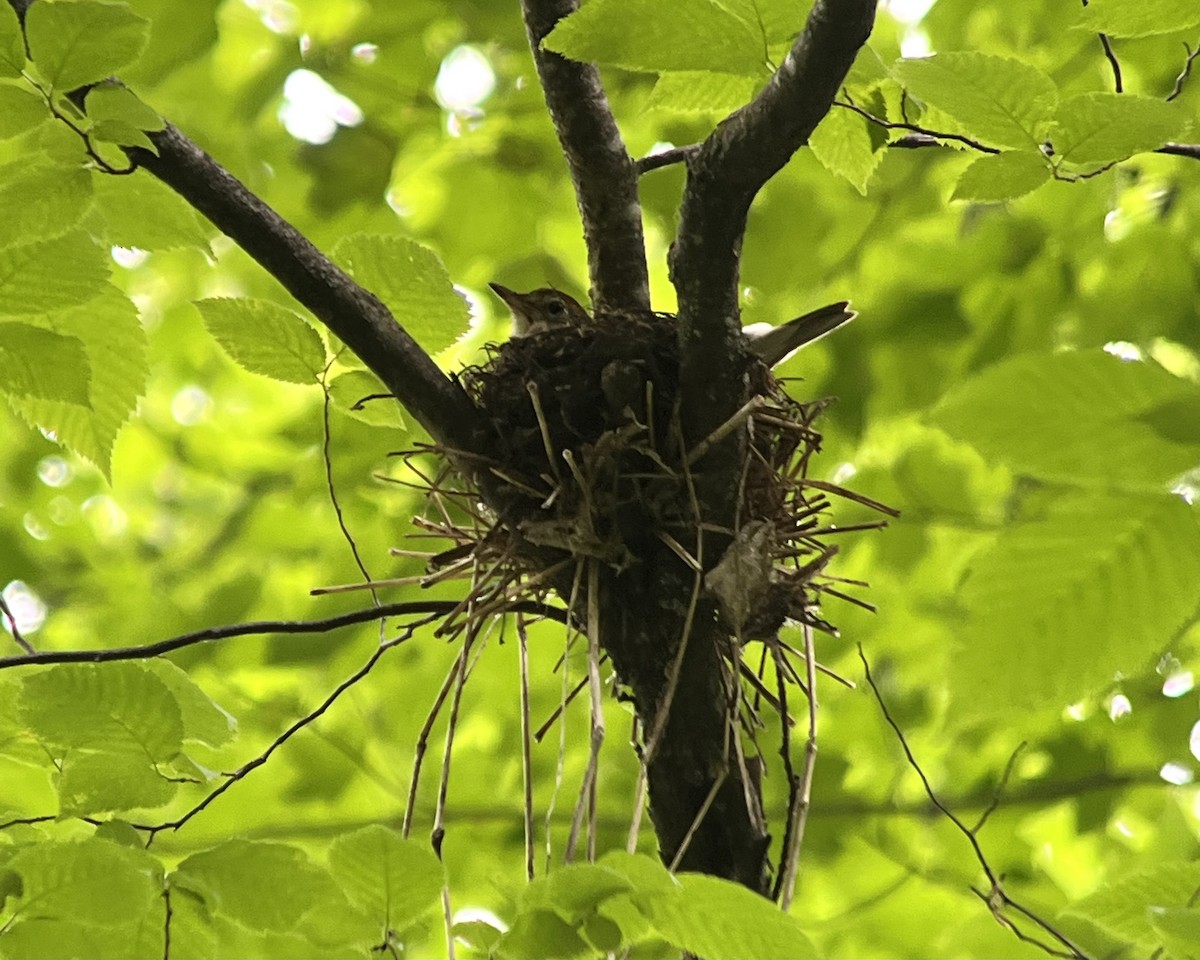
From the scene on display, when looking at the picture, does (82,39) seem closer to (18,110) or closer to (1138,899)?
(18,110)

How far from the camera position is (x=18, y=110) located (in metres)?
1.43

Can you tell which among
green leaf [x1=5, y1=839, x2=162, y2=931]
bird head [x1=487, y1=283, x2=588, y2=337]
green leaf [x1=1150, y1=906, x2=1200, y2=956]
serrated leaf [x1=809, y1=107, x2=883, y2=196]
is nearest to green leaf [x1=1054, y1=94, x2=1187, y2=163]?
serrated leaf [x1=809, y1=107, x2=883, y2=196]

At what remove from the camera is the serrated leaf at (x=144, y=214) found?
1694 mm

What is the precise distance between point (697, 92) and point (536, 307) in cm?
107

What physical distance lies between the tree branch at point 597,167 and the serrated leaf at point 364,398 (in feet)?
1.27

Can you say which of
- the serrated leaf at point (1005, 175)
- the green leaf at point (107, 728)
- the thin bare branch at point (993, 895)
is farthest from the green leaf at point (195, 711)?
the serrated leaf at point (1005, 175)

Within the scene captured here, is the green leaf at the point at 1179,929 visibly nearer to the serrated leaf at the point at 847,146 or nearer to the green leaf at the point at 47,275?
the serrated leaf at the point at 847,146

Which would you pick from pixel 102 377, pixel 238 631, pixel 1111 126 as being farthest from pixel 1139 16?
pixel 102 377

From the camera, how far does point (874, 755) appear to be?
3.18 m

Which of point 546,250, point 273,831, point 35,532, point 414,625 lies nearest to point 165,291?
point 35,532

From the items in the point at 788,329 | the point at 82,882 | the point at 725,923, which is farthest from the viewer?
the point at 788,329

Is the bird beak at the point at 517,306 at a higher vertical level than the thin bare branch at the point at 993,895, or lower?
higher

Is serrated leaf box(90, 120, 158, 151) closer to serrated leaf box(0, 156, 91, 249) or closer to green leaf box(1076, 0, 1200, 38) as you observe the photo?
serrated leaf box(0, 156, 91, 249)

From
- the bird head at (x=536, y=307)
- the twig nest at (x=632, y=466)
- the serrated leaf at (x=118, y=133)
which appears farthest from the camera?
the bird head at (x=536, y=307)
